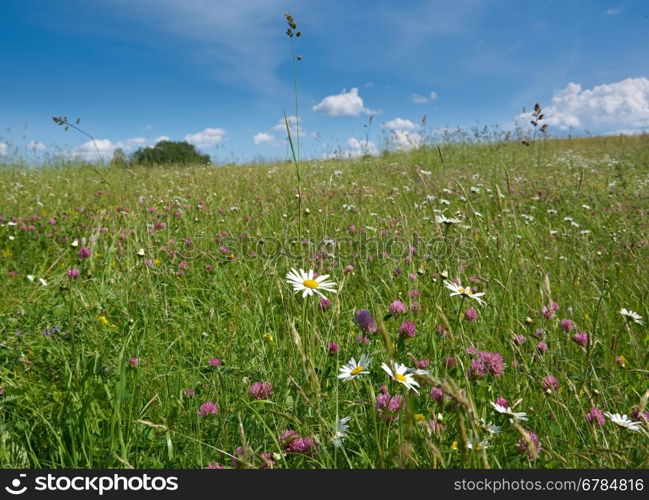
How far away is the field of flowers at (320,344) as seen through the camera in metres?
1.26

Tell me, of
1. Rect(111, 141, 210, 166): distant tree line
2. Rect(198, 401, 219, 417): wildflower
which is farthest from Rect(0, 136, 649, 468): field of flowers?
Rect(111, 141, 210, 166): distant tree line

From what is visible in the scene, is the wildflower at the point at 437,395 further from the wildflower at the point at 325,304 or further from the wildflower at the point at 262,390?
the wildflower at the point at 325,304

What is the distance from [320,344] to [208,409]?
563 mm

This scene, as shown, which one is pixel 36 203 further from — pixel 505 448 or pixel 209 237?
pixel 505 448

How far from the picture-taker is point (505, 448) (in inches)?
54.9

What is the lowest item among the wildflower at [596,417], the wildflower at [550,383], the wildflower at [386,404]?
the wildflower at [596,417]

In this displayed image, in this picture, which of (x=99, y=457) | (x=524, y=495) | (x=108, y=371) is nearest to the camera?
(x=524, y=495)

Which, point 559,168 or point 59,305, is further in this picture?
point 559,168

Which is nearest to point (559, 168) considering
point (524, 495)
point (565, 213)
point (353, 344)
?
point (565, 213)

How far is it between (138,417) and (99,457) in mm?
162

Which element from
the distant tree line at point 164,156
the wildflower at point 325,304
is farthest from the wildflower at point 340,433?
the distant tree line at point 164,156

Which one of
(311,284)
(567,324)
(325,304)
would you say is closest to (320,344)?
(325,304)

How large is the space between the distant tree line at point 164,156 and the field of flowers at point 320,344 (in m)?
6.62

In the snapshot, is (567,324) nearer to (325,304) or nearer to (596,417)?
(596,417)
